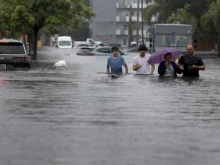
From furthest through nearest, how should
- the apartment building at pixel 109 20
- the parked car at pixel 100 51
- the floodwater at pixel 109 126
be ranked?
1. the apartment building at pixel 109 20
2. the parked car at pixel 100 51
3. the floodwater at pixel 109 126

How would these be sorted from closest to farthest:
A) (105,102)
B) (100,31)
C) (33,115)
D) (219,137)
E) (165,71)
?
(219,137), (33,115), (105,102), (165,71), (100,31)

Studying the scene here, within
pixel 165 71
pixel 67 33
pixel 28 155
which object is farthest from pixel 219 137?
pixel 67 33

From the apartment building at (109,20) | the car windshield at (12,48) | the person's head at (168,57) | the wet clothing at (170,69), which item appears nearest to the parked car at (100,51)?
the car windshield at (12,48)

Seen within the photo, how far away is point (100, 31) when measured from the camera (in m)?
137

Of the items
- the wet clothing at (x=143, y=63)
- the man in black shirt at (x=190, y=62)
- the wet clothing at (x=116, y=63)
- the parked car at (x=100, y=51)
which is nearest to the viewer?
the man in black shirt at (x=190, y=62)

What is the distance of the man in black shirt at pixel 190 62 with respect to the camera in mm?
22873

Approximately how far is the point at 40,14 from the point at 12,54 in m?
20.8

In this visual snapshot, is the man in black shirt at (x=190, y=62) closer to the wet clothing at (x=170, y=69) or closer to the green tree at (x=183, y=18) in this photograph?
the wet clothing at (x=170, y=69)

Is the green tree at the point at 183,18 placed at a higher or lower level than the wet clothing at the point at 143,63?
higher

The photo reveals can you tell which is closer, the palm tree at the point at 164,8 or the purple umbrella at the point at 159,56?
the purple umbrella at the point at 159,56

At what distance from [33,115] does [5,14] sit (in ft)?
124

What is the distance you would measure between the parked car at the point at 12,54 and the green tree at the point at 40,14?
61.8 feet

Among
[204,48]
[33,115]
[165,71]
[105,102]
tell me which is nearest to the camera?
[33,115]

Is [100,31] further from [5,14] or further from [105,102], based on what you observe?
[105,102]
